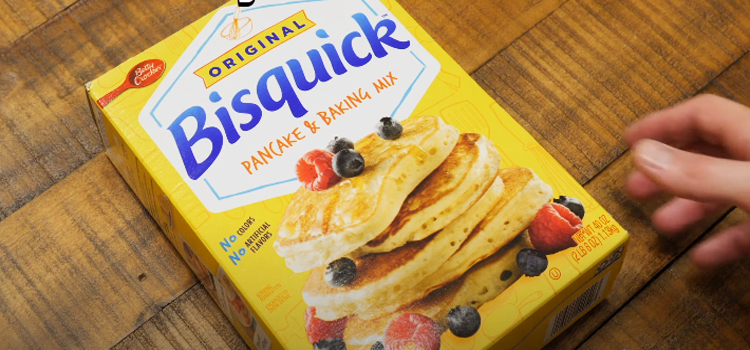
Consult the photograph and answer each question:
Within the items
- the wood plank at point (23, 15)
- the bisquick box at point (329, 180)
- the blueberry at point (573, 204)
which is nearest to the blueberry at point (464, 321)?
the bisquick box at point (329, 180)

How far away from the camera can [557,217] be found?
588mm

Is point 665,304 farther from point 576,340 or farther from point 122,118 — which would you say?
point 122,118

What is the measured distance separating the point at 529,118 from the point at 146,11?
1.42 ft

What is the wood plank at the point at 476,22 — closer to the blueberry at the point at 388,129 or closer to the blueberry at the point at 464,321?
the blueberry at the point at 388,129

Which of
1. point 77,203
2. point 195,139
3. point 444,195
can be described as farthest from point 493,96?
point 77,203

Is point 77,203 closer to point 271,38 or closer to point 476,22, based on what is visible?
point 271,38

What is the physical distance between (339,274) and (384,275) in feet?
0.12

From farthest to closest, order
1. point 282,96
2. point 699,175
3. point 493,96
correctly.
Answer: point 493,96 → point 282,96 → point 699,175

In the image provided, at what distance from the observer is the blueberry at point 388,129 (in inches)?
24.3

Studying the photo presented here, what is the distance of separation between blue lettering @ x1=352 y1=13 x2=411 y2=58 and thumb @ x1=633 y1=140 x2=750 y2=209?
247 millimetres

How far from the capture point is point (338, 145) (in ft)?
2.01

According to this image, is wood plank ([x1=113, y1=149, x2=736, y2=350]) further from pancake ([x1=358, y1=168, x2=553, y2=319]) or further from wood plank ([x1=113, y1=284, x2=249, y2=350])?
pancake ([x1=358, y1=168, x2=553, y2=319])

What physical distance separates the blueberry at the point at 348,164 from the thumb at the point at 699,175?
229 mm

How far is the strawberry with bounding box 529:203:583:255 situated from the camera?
1.91 feet
